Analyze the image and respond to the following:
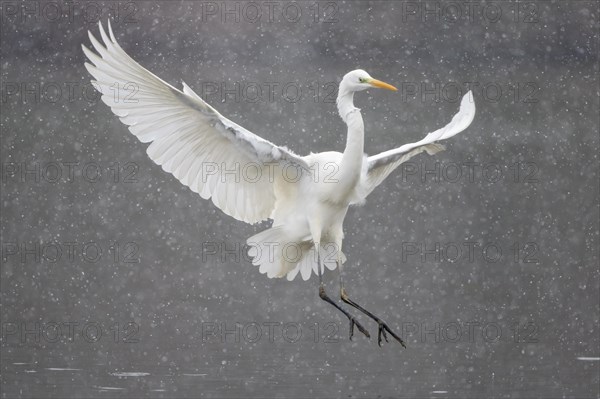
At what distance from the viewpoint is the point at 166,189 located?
49.5 feet

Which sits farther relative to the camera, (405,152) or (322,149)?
(322,149)

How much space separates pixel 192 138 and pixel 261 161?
41 cm

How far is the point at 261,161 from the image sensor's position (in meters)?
6.37

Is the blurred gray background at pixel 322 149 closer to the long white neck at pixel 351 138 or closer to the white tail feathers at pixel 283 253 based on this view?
the white tail feathers at pixel 283 253

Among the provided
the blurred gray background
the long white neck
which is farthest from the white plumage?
the blurred gray background

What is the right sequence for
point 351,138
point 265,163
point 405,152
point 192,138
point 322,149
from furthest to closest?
point 322,149
point 405,152
point 265,163
point 192,138
point 351,138

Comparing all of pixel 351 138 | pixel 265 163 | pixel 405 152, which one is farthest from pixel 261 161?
pixel 405 152

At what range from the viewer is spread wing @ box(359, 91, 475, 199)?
659cm

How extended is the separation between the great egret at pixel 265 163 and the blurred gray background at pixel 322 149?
8.59ft

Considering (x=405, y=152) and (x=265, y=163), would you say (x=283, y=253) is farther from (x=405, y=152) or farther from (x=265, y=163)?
(x=405, y=152)

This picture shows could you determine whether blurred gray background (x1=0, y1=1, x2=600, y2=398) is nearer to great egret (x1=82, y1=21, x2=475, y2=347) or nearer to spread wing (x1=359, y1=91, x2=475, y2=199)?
great egret (x1=82, y1=21, x2=475, y2=347)

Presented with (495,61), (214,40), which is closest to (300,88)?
(214,40)

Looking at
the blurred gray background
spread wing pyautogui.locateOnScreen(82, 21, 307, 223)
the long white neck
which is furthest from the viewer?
the blurred gray background

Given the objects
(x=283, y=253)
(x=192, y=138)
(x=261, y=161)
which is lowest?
(x=283, y=253)
